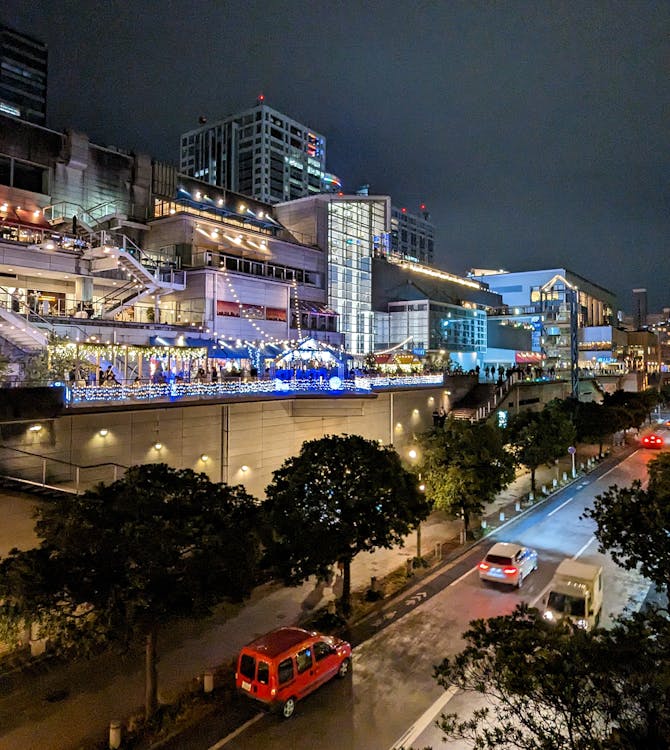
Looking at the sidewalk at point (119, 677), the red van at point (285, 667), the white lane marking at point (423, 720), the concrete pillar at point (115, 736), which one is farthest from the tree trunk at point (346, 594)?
the concrete pillar at point (115, 736)

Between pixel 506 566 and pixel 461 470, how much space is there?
490 centimetres

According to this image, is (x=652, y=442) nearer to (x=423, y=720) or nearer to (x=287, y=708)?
(x=423, y=720)

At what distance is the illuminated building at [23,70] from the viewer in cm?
10462

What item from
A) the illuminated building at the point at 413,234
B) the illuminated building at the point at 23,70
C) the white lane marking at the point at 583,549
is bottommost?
the white lane marking at the point at 583,549

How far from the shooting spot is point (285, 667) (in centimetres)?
1193

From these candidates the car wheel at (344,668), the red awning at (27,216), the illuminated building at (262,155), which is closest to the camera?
the car wheel at (344,668)

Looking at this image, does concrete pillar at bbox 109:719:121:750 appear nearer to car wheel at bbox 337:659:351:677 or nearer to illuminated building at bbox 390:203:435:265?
car wheel at bbox 337:659:351:677

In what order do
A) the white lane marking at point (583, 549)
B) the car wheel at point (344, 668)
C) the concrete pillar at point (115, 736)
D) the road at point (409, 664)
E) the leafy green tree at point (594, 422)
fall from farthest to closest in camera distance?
the leafy green tree at point (594, 422) → the white lane marking at point (583, 549) → the car wheel at point (344, 668) → the road at point (409, 664) → the concrete pillar at point (115, 736)

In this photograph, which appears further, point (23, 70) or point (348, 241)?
point (23, 70)

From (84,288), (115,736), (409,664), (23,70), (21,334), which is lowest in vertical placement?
(409,664)

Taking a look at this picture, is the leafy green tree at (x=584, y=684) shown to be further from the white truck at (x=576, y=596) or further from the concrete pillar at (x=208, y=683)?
the white truck at (x=576, y=596)

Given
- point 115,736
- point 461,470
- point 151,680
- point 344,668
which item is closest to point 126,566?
point 151,680

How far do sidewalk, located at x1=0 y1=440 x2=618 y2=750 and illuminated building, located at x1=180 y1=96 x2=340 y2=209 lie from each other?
11177 centimetres

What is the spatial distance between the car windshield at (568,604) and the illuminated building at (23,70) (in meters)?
122
